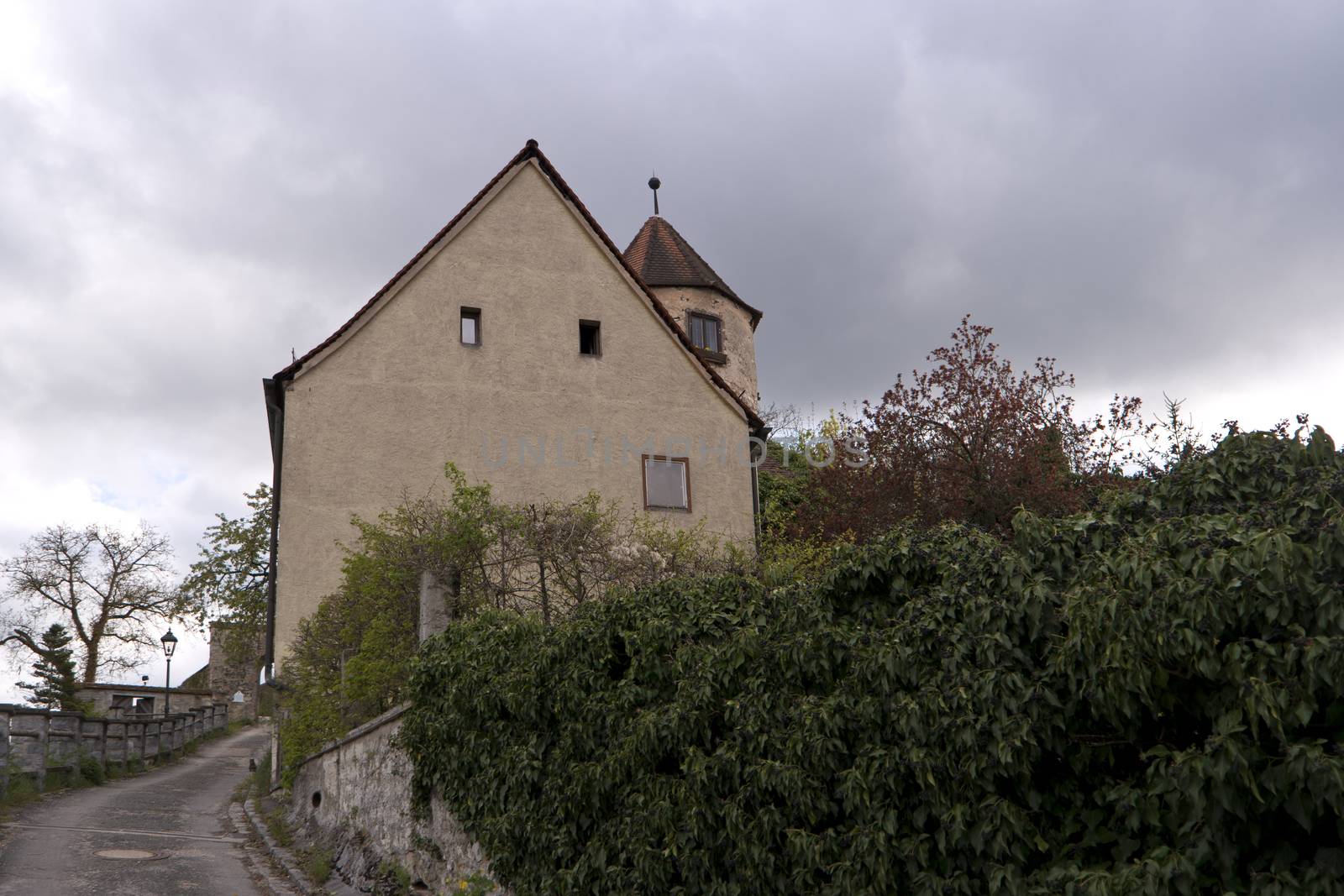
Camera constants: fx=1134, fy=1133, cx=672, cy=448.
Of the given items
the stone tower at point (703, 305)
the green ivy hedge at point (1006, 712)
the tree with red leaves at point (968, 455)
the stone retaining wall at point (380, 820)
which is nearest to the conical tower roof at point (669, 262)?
the stone tower at point (703, 305)

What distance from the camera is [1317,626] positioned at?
12.0 feet

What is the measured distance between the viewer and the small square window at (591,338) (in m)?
21.2

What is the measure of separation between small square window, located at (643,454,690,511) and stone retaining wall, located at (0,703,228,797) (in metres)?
11.0

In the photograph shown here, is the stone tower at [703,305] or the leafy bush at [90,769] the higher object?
the stone tower at [703,305]

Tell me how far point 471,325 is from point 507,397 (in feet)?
5.06

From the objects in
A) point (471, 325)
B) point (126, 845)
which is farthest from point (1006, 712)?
point (471, 325)

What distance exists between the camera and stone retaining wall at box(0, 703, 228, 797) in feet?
60.8

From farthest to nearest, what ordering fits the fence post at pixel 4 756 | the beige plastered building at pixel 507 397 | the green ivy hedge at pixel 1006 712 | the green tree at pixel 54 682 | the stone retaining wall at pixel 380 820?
1. the green tree at pixel 54 682
2. the beige plastered building at pixel 507 397
3. the fence post at pixel 4 756
4. the stone retaining wall at pixel 380 820
5. the green ivy hedge at pixel 1006 712

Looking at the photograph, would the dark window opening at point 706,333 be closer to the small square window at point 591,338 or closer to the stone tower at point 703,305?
the stone tower at point 703,305

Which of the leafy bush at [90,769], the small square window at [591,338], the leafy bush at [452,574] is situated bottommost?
the leafy bush at [90,769]

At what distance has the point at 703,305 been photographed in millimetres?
33344

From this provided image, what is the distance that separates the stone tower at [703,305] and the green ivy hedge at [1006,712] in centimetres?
2581

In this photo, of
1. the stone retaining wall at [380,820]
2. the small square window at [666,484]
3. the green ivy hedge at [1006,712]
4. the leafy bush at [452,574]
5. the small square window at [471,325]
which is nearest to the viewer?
the green ivy hedge at [1006,712]

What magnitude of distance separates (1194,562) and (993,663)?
1.00m
